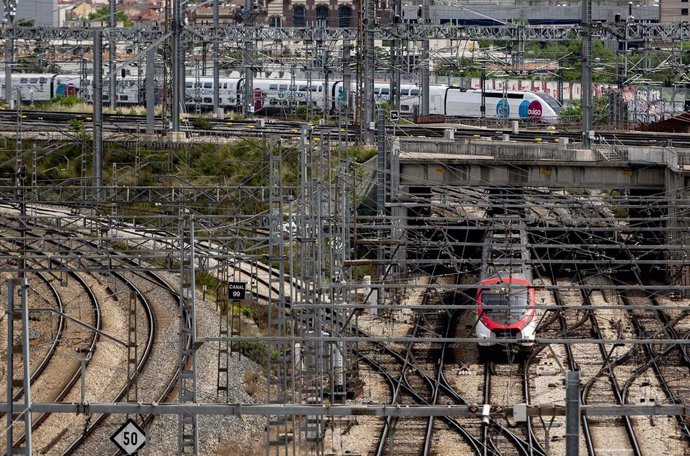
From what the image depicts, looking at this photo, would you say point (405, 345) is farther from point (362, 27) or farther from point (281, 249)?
point (362, 27)

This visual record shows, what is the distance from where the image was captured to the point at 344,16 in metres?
92.0

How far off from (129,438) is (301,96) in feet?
A: 134

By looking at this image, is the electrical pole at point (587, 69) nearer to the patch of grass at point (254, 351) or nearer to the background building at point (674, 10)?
the patch of grass at point (254, 351)

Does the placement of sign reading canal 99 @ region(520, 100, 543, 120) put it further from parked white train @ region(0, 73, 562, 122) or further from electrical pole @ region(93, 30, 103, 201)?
electrical pole @ region(93, 30, 103, 201)

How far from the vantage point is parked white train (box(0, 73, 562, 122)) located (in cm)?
5069

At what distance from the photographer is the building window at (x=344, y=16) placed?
91.0m

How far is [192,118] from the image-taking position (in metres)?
41.3

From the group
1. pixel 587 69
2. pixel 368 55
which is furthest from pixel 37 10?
pixel 587 69

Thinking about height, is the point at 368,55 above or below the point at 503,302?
above

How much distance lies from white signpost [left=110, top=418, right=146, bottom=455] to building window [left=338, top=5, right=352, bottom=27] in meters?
78.2

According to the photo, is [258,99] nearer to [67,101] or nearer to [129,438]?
[67,101]

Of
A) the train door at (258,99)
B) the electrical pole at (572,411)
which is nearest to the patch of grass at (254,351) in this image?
the electrical pole at (572,411)

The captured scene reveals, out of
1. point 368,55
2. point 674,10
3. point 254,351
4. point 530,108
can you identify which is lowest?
point 254,351

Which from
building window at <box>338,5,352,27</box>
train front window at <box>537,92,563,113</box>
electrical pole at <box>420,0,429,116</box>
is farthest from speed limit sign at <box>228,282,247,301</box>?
building window at <box>338,5,352,27</box>
